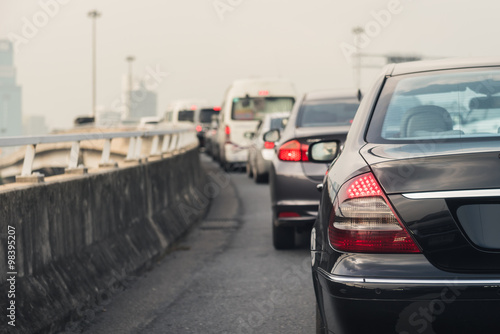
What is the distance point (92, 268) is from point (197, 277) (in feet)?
4.27

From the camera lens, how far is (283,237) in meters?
8.77

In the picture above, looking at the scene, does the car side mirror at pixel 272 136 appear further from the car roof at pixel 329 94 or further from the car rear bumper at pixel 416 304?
the car rear bumper at pixel 416 304

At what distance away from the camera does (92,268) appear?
20.6 feet

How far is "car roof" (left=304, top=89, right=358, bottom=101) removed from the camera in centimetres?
1075

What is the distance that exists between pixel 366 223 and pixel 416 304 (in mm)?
379

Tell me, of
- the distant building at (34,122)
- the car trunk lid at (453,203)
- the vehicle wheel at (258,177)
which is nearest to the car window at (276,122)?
the vehicle wheel at (258,177)

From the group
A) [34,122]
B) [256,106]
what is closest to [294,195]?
[256,106]

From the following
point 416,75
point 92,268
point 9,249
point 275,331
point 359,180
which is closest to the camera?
point 359,180

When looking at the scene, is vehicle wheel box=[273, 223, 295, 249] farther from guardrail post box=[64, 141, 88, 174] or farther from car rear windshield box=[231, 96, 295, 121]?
car rear windshield box=[231, 96, 295, 121]

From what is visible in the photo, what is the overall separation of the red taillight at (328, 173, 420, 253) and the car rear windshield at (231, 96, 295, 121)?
20955 millimetres

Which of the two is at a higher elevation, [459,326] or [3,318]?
[459,326]

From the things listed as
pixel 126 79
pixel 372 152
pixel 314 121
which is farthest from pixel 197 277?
pixel 126 79

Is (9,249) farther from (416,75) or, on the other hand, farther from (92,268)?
(416,75)

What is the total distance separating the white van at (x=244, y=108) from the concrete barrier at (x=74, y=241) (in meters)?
14.3
